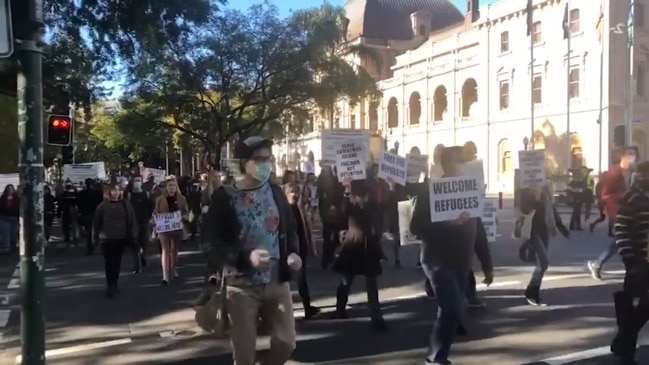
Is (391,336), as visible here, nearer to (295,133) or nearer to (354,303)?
(354,303)

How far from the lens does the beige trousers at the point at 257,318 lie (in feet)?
15.2

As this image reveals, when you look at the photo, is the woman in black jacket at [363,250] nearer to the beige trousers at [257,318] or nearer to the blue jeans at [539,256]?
the blue jeans at [539,256]

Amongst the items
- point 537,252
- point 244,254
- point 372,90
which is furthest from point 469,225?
point 372,90

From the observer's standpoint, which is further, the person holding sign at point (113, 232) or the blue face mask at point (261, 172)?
the person holding sign at point (113, 232)

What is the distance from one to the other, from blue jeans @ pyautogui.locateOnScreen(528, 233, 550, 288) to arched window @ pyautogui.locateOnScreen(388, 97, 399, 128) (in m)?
53.9

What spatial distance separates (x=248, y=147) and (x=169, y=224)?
6.99m

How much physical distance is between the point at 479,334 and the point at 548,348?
0.80 meters

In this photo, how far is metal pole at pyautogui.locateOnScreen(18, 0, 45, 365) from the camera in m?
5.57

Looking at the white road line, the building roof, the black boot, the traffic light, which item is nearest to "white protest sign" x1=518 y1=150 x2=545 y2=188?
the black boot

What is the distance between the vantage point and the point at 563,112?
43.4 meters

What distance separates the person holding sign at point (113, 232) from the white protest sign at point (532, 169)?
5.45 metres

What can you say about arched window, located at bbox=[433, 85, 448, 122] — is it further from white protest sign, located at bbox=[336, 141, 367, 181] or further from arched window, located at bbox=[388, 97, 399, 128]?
white protest sign, located at bbox=[336, 141, 367, 181]

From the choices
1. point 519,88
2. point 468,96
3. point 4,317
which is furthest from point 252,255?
point 468,96

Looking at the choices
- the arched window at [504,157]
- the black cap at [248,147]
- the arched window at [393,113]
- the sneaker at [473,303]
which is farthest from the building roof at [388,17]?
the black cap at [248,147]
